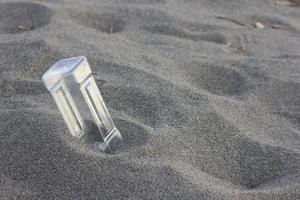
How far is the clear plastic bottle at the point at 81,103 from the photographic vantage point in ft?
4.59

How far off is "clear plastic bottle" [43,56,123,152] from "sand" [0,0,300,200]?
4 centimetres

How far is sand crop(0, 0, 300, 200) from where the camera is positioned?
55.4 inches

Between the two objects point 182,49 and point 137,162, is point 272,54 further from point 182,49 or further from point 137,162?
point 137,162

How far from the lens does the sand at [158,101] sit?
4.62ft

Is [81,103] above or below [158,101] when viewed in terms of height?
above

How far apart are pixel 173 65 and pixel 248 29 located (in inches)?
26.0

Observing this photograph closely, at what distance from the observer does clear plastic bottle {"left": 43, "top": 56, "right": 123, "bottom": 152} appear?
1.40m

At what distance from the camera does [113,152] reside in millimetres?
1507

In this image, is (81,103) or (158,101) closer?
(81,103)

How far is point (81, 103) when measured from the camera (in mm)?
1465

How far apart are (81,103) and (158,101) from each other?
37cm

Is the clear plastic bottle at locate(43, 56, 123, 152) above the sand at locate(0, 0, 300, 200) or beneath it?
above

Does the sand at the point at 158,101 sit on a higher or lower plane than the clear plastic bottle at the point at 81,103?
lower

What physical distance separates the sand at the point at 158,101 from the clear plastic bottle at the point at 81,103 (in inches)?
1.5
